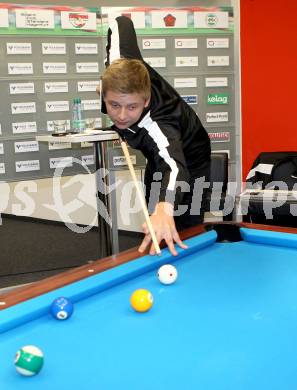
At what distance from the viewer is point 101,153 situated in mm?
3357

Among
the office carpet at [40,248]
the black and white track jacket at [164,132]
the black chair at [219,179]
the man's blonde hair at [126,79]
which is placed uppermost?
the man's blonde hair at [126,79]

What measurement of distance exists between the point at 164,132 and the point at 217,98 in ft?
7.23

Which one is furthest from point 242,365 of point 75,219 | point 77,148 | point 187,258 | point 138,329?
point 75,219

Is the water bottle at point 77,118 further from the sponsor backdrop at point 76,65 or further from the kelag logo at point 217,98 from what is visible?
the kelag logo at point 217,98

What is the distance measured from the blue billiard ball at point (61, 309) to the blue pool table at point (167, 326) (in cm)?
2

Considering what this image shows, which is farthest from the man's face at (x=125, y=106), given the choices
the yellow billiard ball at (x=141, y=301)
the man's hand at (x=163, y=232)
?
the yellow billiard ball at (x=141, y=301)

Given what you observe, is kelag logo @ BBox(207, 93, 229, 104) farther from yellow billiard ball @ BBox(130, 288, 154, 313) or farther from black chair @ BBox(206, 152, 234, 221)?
yellow billiard ball @ BBox(130, 288, 154, 313)

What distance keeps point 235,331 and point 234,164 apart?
322 cm

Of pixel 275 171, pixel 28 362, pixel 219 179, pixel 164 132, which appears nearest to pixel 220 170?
pixel 219 179

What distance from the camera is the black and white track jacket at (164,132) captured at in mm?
1934

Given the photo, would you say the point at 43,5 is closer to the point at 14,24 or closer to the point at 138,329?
the point at 14,24

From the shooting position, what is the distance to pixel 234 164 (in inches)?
168

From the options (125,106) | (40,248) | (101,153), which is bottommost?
(40,248)

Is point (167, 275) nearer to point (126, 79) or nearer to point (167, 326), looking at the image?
point (167, 326)
